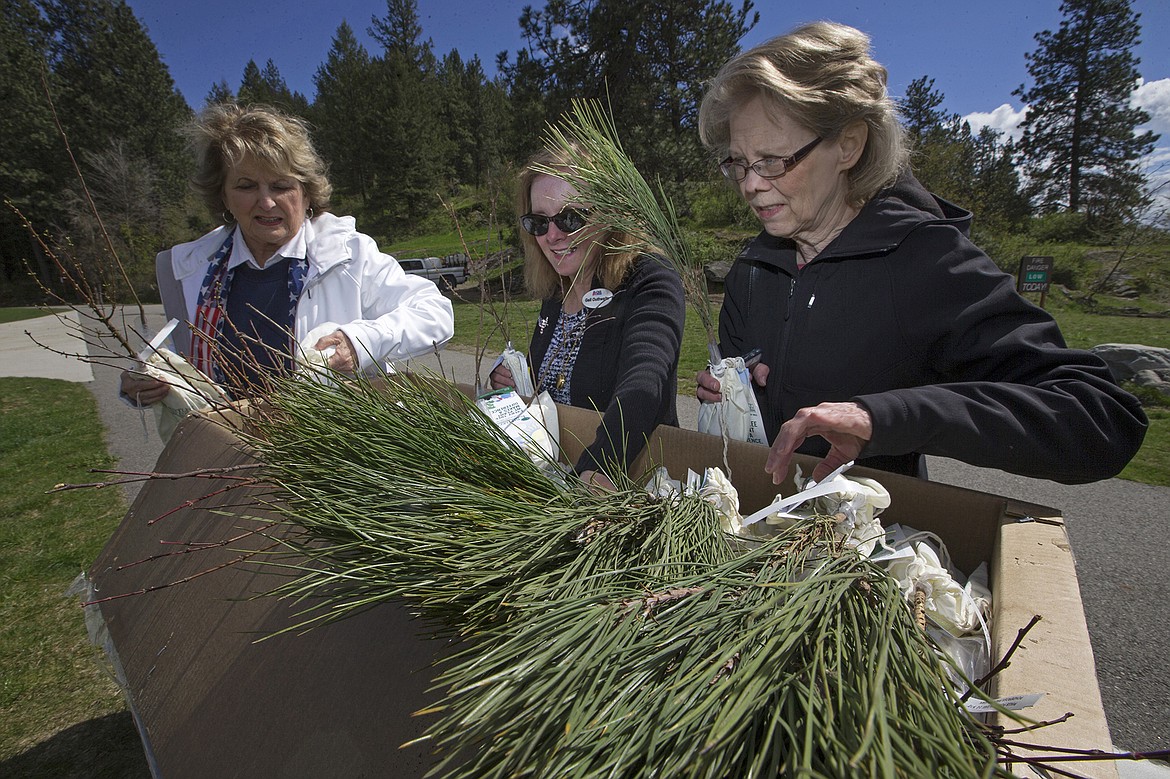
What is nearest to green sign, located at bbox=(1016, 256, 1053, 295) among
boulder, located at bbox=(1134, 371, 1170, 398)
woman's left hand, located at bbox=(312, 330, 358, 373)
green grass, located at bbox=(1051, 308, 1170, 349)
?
green grass, located at bbox=(1051, 308, 1170, 349)

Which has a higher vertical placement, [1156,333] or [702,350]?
[702,350]

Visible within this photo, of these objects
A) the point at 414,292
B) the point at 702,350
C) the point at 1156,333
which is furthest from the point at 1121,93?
the point at 414,292

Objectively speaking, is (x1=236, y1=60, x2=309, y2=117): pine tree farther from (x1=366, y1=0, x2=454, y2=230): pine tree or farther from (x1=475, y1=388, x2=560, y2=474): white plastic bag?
(x1=475, y1=388, x2=560, y2=474): white plastic bag

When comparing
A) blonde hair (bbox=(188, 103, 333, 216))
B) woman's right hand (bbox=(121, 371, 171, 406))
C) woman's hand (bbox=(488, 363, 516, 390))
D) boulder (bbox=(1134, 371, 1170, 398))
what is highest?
blonde hair (bbox=(188, 103, 333, 216))

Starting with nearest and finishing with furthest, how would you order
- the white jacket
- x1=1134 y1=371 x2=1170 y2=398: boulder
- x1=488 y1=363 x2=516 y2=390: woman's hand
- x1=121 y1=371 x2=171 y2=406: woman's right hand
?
x1=121 y1=371 x2=171 y2=406: woman's right hand → x1=488 y1=363 x2=516 y2=390: woman's hand → the white jacket → x1=1134 y1=371 x2=1170 y2=398: boulder

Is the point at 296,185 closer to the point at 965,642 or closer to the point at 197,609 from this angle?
the point at 197,609

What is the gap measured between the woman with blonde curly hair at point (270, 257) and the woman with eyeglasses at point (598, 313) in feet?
1.69

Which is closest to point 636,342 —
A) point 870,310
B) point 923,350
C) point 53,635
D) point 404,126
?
point 870,310

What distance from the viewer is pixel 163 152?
145ft

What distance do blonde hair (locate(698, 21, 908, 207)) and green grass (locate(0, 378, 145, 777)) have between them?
60.9 inches

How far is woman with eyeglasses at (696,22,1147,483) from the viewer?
1055 mm

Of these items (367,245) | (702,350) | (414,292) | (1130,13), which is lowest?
(702,350)

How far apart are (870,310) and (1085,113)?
41.4m

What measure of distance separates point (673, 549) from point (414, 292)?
6.75 ft
